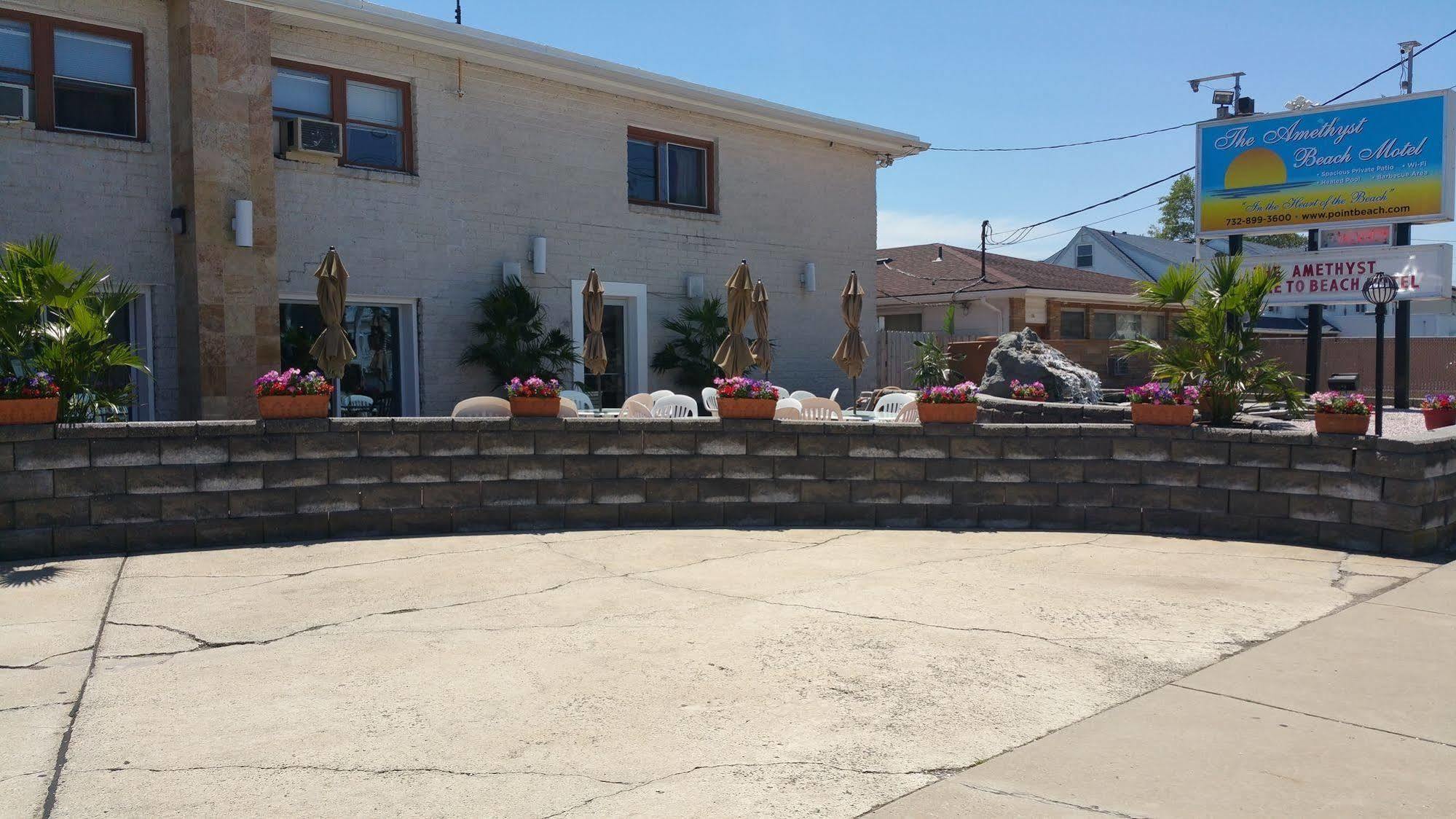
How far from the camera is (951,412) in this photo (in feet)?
31.5

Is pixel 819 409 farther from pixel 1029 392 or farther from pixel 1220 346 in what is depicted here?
pixel 1220 346

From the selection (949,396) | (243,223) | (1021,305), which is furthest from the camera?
(1021,305)

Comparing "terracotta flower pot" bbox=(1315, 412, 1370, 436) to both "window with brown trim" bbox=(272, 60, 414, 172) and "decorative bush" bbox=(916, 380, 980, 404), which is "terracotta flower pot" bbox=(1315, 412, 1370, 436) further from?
"window with brown trim" bbox=(272, 60, 414, 172)

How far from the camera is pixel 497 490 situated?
9.23 m

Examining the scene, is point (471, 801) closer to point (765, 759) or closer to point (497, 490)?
point (765, 759)

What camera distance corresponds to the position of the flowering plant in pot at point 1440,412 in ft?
35.9

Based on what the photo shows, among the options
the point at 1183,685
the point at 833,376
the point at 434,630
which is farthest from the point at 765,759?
the point at 833,376

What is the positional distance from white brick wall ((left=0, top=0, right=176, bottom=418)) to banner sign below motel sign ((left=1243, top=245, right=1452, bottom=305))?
14.2m

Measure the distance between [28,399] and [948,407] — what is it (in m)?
7.12

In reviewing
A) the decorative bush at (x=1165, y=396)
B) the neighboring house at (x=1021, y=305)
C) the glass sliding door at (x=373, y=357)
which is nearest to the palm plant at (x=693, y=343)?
the glass sliding door at (x=373, y=357)

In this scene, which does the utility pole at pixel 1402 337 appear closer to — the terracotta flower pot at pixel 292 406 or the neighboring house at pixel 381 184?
the neighboring house at pixel 381 184

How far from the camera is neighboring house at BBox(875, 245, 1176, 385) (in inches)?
987

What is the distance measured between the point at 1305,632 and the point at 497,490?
19.8ft

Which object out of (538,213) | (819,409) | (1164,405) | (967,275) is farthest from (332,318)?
(967,275)
